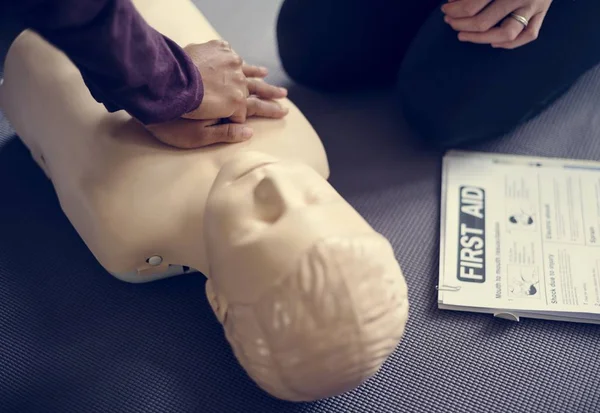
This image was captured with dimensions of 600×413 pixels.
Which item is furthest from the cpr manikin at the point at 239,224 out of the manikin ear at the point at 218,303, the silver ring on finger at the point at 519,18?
the silver ring on finger at the point at 519,18

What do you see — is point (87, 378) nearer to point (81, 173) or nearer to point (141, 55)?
point (81, 173)

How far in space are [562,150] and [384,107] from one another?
1.17ft

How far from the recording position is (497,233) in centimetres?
106

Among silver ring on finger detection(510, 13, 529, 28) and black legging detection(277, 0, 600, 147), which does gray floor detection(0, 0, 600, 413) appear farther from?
silver ring on finger detection(510, 13, 529, 28)

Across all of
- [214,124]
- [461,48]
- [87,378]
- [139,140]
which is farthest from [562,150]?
[87,378]

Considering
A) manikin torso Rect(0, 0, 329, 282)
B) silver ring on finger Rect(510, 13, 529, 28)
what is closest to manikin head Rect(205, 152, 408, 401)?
manikin torso Rect(0, 0, 329, 282)

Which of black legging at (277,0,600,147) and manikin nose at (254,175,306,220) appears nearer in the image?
manikin nose at (254,175,306,220)

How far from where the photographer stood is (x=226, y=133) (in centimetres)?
90

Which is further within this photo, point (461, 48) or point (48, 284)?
point (461, 48)

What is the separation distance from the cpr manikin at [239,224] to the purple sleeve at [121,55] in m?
0.09

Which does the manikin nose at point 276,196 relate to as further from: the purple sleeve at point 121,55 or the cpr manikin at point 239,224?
the purple sleeve at point 121,55

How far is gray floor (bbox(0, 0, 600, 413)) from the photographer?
2.88ft

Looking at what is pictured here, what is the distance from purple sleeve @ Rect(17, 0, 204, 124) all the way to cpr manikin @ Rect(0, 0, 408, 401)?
0.09m

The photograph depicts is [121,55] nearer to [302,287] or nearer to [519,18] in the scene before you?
[302,287]
